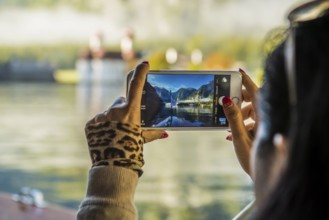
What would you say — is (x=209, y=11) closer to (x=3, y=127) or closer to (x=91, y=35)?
(x=91, y=35)

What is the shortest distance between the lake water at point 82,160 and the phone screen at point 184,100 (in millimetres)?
2552

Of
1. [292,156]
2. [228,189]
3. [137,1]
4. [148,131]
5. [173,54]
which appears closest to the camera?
[292,156]

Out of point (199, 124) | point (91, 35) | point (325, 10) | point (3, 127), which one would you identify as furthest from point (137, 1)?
point (325, 10)

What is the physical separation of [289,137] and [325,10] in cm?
8

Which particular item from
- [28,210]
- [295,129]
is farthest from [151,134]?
[28,210]

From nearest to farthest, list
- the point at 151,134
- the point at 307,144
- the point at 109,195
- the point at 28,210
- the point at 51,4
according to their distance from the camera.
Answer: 1. the point at 307,144
2. the point at 109,195
3. the point at 151,134
4. the point at 28,210
5. the point at 51,4

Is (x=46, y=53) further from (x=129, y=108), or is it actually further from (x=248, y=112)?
(x=129, y=108)

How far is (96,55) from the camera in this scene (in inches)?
174

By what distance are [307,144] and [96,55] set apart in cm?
413

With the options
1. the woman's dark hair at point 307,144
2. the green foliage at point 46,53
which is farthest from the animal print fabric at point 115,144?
the green foliage at point 46,53

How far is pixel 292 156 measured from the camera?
0.34 metres

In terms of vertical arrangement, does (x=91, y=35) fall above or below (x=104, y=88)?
above

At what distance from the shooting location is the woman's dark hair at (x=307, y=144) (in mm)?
334

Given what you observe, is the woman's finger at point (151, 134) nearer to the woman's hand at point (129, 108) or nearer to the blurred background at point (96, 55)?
the woman's hand at point (129, 108)
